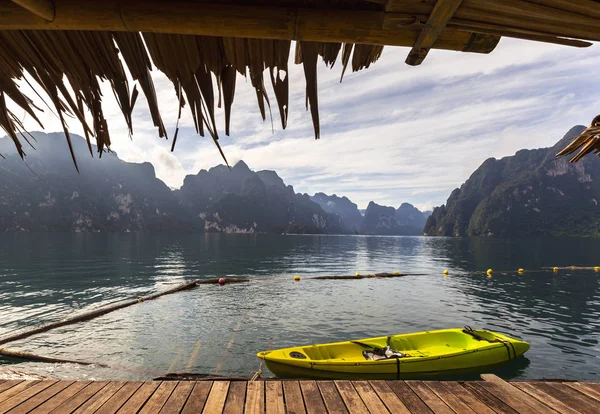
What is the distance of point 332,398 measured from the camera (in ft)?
14.8

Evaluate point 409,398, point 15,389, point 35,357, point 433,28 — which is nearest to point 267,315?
point 35,357

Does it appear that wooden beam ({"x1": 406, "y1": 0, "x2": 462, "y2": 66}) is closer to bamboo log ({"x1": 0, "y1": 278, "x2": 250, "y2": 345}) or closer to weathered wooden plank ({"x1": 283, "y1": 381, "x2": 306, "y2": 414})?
weathered wooden plank ({"x1": 283, "y1": 381, "x2": 306, "y2": 414})

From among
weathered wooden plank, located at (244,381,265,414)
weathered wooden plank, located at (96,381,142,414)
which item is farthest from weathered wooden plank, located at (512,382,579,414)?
weathered wooden plank, located at (96,381,142,414)

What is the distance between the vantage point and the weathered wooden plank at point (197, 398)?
13.7 feet

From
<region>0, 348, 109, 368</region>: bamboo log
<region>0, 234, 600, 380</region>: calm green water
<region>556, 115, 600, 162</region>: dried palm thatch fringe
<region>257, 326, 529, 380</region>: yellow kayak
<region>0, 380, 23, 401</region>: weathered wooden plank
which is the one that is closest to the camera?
<region>556, 115, 600, 162</region>: dried palm thatch fringe

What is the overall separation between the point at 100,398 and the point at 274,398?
2.41 m

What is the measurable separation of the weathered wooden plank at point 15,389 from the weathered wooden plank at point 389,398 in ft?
16.9

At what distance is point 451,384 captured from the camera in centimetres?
505

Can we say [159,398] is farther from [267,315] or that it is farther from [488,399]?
Answer: [267,315]

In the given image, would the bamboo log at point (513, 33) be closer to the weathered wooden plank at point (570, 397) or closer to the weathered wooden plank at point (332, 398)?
the weathered wooden plank at point (332, 398)

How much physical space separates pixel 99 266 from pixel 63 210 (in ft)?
613

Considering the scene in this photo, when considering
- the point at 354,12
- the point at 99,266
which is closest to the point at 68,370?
the point at 354,12

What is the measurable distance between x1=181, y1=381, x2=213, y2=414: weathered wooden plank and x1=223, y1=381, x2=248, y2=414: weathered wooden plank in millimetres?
321

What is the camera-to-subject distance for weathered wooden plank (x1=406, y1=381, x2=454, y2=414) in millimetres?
4266
